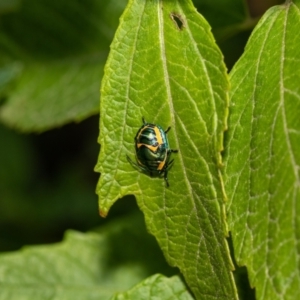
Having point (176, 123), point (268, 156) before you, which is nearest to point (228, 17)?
point (176, 123)

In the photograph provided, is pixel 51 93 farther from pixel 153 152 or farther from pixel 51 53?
pixel 153 152

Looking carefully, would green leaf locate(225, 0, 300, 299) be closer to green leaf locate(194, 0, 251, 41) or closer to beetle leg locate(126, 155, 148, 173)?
beetle leg locate(126, 155, 148, 173)

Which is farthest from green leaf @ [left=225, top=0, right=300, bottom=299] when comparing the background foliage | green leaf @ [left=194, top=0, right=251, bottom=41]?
green leaf @ [left=194, top=0, right=251, bottom=41]

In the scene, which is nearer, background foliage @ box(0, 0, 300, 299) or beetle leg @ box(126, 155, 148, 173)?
background foliage @ box(0, 0, 300, 299)

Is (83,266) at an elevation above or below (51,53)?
below

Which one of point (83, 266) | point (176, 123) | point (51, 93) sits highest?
point (51, 93)
